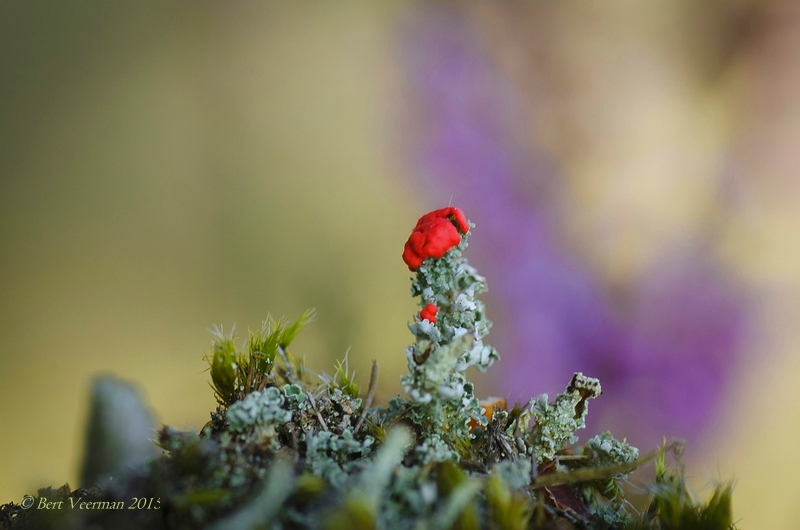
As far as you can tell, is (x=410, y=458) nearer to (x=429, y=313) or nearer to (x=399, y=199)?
(x=429, y=313)

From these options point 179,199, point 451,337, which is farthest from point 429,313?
point 179,199

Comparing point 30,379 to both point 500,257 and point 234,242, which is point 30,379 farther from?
point 500,257

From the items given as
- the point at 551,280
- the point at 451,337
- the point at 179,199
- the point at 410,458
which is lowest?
the point at 410,458

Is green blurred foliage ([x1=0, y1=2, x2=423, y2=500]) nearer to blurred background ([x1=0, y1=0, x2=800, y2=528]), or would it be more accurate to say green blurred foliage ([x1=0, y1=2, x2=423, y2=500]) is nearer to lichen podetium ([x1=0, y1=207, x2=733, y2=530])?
blurred background ([x1=0, y1=0, x2=800, y2=528])

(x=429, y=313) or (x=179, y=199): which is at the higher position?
(x=179, y=199)

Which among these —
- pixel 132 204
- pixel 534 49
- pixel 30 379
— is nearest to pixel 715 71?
pixel 534 49

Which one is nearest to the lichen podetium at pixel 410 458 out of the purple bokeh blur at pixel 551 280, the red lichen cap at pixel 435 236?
the red lichen cap at pixel 435 236

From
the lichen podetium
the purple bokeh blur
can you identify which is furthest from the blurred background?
the lichen podetium

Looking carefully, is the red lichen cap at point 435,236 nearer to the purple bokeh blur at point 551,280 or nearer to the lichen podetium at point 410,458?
the lichen podetium at point 410,458
